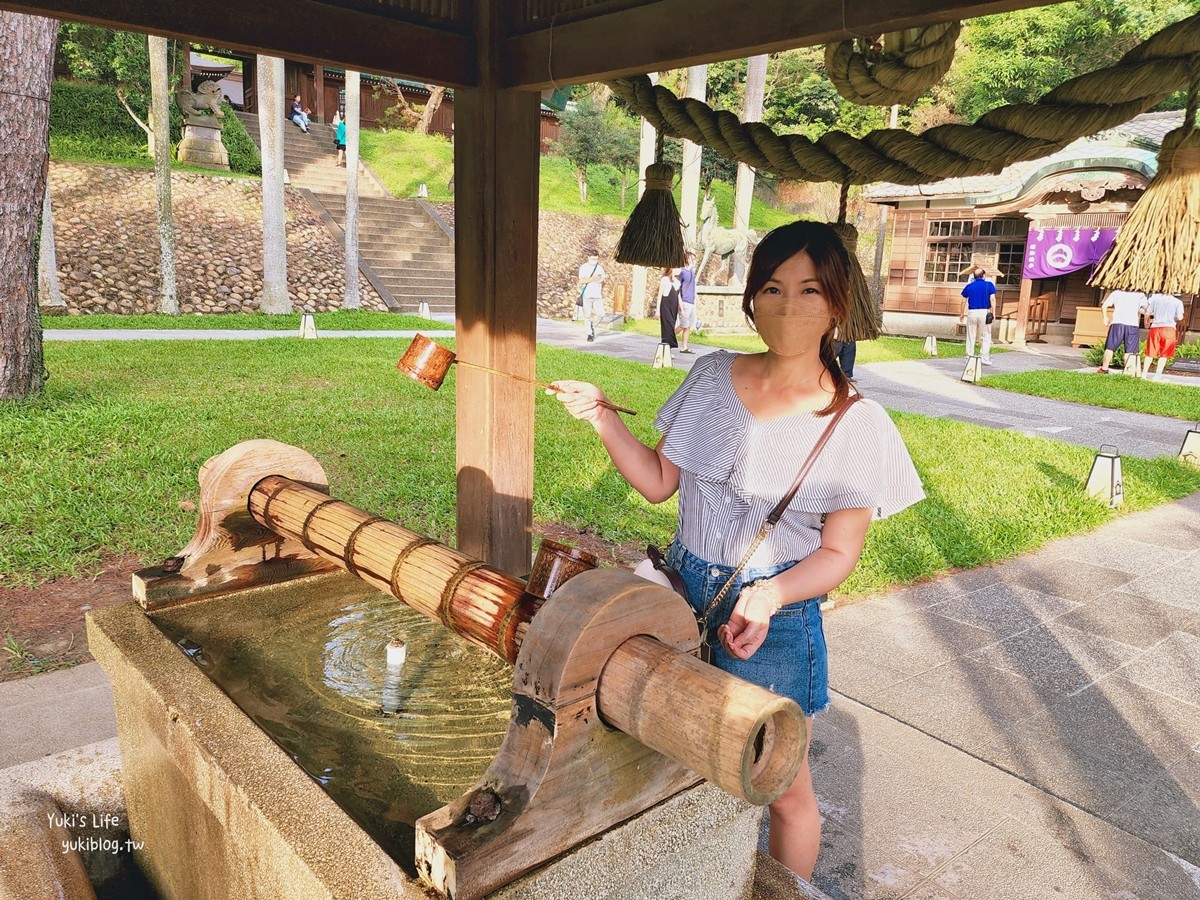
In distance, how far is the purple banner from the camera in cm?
1695

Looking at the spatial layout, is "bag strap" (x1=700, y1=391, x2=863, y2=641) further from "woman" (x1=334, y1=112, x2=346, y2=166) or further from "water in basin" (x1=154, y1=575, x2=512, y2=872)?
"woman" (x1=334, y1=112, x2=346, y2=166)

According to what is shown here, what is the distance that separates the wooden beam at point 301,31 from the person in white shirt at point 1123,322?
13287 millimetres

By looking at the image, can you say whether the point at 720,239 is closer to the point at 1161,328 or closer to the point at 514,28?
the point at 1161,328

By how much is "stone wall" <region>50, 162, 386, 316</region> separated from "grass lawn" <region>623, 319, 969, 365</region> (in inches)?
236

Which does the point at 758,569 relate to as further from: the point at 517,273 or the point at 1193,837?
the point at 1193,837

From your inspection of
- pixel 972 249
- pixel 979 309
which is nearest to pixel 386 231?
pixel 979 309

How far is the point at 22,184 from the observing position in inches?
267

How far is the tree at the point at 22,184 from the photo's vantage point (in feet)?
21.9

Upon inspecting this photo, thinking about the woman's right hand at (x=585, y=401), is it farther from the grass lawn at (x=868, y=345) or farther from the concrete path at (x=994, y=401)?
the grass lawn at (x=868, y=345)

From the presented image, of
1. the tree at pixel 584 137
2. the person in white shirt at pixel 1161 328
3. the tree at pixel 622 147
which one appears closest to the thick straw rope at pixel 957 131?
the person in white shirt at pixel 1161 328

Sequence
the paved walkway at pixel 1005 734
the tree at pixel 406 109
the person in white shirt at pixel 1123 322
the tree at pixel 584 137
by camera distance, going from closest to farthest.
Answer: the paved walkway at pixel 1005 734 → the person in white shirt at pixel 1123 322 → the tree at pixel 584 137 → the tree at pixel 406 109

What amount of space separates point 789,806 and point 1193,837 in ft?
5.31

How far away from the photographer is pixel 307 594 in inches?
98.0

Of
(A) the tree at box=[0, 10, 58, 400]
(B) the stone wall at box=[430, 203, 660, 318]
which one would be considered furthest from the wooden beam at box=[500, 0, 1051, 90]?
(B) the stone wall at box=[430, 203, 660, 318]
